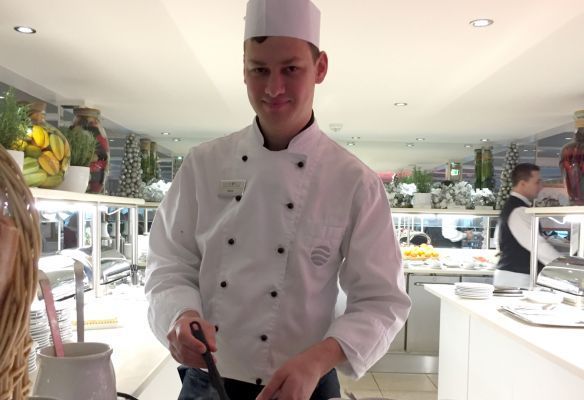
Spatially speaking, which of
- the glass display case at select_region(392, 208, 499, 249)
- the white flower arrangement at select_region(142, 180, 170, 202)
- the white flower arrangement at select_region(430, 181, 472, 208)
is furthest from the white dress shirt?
the white flower arrangement at select_region(142, 180, 170, 202)

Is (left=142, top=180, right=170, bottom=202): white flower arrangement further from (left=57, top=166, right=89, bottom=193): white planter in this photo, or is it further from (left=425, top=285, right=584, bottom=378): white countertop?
(left=425, top=285, right=584, bottom=378): white countertop

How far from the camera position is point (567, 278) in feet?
10.0

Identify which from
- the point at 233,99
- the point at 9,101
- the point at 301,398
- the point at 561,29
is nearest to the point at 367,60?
the point at 561,29

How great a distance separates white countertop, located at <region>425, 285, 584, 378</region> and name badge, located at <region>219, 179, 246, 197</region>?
1.38 meters

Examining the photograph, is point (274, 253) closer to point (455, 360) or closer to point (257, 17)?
point (257, 17)

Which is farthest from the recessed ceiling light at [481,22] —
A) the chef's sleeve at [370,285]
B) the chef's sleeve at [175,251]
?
the chef's sleeve at [175,251]

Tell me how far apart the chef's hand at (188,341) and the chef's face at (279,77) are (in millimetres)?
449

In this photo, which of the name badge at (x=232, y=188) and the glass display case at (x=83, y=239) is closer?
the name badge at (x=232, y=188)

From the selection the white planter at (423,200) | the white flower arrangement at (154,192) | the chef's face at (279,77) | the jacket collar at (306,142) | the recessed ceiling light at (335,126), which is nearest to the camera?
the chef's face at (279,77)

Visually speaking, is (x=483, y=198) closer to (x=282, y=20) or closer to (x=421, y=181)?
(x=421, y=181)

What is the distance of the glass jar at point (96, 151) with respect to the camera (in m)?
3.37

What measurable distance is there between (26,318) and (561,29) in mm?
2772

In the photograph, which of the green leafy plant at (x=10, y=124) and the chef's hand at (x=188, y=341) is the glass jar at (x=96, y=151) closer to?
the green leafy plant at (x=10, y=124)

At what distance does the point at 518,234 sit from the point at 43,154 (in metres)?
3.78
